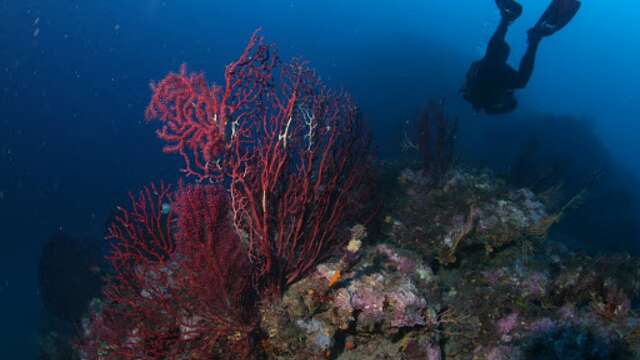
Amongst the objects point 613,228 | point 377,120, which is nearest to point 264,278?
point 613,228

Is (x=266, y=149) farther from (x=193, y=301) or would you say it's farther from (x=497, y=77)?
(x=497, y=77)

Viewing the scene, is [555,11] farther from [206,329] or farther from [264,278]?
[206,329]

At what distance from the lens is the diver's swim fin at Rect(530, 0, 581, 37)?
10023 millimetres

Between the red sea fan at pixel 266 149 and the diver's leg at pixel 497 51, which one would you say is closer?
the red sea fan at pixel 266 149

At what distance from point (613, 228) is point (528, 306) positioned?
1704 cm

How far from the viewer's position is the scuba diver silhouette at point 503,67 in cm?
972

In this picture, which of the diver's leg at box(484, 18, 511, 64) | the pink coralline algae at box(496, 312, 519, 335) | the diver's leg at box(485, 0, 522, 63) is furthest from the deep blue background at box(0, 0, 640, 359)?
the pink coralline algae at box(496, 312, 519, 335)

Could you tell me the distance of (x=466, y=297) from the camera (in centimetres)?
503

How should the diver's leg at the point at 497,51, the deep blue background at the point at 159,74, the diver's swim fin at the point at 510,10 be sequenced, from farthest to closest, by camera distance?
the deep blue background at the point at 159,74, the diver's swim fin at the point at 510,10, the diver's leg at the point at 497,51

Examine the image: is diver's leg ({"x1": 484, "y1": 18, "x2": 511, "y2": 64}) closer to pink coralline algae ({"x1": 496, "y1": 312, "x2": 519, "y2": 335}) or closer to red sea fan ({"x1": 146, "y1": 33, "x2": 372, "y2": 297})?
red sea fan ({"x1": 146, "y1": 33, "x2": 372, "y2": 297})

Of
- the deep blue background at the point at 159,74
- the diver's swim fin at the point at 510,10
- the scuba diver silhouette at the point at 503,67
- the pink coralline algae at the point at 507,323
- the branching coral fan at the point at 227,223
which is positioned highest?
the deep blue background at the point at 159,74

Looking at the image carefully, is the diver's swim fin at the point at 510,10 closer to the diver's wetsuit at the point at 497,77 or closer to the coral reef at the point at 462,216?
the diver's wetsuit at the point at 497,77

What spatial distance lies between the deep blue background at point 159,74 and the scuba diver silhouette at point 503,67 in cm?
1434

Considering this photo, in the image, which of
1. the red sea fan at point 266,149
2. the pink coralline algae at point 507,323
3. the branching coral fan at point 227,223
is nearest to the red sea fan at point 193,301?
the branching coral fan at point 227,223
